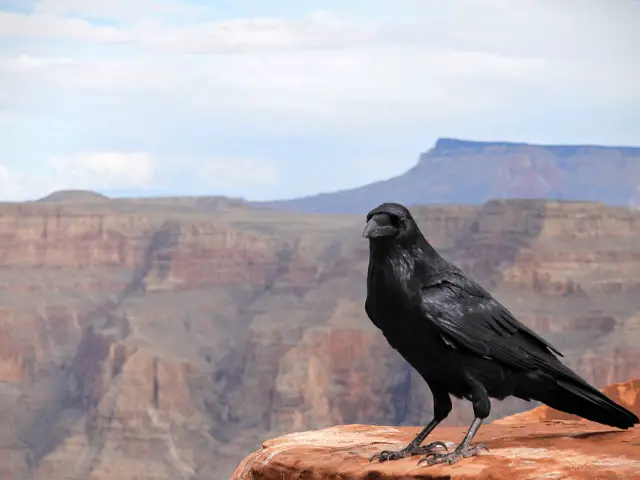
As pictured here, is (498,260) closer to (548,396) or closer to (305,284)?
(305,284)

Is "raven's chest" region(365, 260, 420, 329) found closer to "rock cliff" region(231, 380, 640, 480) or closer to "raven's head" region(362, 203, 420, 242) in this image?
"raven's head" region(362, 203, 420, 242)

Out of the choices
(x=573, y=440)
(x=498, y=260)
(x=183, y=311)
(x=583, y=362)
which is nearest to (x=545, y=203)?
(x=498, y=260)

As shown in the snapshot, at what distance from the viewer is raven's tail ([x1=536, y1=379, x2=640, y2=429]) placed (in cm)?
694

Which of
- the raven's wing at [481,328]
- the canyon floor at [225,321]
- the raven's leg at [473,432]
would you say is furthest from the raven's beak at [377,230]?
the canyon floor at [225,321]

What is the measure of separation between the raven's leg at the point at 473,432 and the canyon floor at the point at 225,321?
5503 cm

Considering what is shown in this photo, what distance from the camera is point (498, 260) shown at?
2864 inches

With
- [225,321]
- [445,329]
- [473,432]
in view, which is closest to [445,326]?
[445,329]

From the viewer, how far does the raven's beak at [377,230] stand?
251 inches

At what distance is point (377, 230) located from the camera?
641 centimetres

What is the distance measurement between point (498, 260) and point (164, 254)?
80.2 ft

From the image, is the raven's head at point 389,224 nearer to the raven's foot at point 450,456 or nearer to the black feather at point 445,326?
the black feather at point 445,326

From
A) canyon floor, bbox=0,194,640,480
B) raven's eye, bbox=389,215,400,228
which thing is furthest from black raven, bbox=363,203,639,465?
canyon floor, bbox=0,194,640,480

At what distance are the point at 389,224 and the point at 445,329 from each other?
0.65 m

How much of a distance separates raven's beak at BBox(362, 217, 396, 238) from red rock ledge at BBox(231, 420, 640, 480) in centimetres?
134
